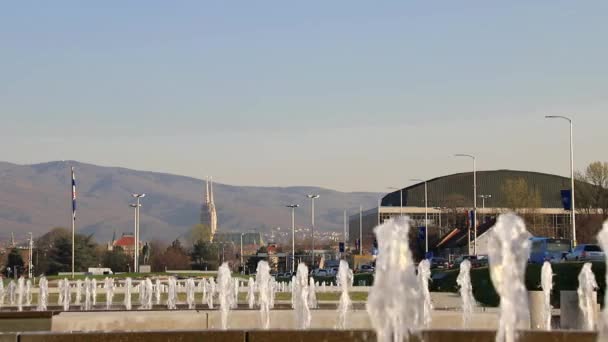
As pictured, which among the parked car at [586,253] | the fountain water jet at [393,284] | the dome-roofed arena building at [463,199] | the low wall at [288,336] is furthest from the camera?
the dome-roofed arena building at [463,199]

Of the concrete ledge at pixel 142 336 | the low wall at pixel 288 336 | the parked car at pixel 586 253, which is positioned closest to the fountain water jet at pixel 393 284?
the low wall at pixel 288 336

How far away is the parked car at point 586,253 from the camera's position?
1954 inches

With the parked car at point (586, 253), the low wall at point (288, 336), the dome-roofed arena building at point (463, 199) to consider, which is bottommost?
the low wall at point (288, 336)

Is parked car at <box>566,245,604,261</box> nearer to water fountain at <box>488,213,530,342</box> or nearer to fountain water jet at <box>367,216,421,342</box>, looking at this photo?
water fountain at <box>488,213,530,342</box>

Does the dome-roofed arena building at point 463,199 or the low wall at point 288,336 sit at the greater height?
the dome-roofed arena building at point 463,199

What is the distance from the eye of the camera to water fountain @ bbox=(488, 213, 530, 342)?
16.4m

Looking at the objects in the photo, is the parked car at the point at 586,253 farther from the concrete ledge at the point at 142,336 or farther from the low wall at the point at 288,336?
the concrete ledge at the point at 142,336

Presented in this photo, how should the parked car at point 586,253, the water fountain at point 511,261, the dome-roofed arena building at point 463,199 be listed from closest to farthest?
the water fountain at point 511,261 < the parked car at point 586,253 < the dome-roofed arena building at point 463,199

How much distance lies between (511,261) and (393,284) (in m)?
1.83

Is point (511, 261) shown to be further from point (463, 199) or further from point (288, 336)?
point (463, 199)

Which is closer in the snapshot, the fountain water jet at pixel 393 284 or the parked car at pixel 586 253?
the fountain water jet at pixel 393 284

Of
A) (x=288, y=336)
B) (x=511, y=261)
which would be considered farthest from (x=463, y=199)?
(x=288, y=336)

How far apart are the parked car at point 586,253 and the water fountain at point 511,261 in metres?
33.3

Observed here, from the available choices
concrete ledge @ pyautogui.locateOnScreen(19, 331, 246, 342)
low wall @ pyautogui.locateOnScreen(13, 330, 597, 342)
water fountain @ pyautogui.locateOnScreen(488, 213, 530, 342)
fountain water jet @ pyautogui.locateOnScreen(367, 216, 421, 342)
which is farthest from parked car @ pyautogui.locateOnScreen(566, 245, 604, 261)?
concrete ledge @ pyautogui.locateOnScreen(19, 331, 246, 342)
